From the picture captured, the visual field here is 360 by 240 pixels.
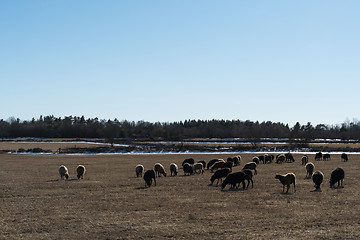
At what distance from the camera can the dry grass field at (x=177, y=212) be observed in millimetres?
12328

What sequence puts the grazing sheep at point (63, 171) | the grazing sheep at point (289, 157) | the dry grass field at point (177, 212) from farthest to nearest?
the grazing sheep at point (289, 157)
the grazing sheep at point (63, 171)
the dry grass field at point (177, 212)

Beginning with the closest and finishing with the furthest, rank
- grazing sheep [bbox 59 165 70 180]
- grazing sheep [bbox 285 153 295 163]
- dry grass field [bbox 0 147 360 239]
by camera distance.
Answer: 1. dry grass field [bbox 0 147 360 239]
2. grazing sheep [bbox 59 165 70 180]
3. grazing sheep [bbox 285 153 295 163]

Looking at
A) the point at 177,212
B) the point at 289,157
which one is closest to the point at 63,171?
the point at 177,212

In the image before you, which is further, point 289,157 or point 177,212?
point 289,157

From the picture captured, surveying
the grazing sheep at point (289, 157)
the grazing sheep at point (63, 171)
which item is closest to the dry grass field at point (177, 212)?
the grazing sheep at point (63, 171)

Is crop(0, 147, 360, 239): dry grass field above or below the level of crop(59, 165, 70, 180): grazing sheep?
below

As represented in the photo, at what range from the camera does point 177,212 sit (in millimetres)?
15367

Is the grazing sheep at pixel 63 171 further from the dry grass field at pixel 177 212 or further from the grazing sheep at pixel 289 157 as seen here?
the grazing sheep at pixel 289 157

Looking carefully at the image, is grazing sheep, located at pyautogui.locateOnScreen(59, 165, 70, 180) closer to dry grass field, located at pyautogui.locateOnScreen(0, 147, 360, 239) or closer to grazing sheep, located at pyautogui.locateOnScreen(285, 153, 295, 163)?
dry grass field, located at pyautogui.locateOnScreen(0, 147, 360, 239)

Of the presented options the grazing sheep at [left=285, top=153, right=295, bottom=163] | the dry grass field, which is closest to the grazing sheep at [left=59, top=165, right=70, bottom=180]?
the dry grass field

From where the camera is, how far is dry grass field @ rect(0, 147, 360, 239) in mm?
12328

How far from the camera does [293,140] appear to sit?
74.9 meters

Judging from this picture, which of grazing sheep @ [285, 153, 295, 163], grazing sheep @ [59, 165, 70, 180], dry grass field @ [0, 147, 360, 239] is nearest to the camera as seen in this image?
dry grass field @ [0, 147, 360, 239]

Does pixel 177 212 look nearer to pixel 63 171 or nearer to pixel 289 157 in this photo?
pixel 63 171
